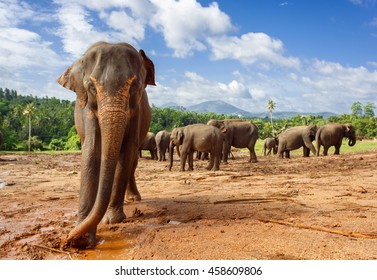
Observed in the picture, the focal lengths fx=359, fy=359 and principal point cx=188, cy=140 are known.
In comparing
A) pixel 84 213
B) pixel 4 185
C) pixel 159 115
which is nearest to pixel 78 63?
pixel 84 213

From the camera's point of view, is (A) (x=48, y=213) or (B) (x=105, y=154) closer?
(B) (x=105, y=154)

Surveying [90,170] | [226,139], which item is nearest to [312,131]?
[226,139]

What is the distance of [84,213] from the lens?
4.48m

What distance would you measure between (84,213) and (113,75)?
1.75 meters

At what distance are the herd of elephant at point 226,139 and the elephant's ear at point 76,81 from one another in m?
10.0

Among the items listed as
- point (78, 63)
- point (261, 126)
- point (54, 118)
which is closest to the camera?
point (78, 63)

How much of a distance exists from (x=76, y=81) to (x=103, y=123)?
1144 millimetres

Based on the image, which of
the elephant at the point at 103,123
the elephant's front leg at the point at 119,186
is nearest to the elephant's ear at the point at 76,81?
the elephant at the point at 103,123

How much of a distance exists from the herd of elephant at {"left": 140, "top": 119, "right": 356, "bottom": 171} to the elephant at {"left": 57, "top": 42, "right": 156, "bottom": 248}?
388 inches

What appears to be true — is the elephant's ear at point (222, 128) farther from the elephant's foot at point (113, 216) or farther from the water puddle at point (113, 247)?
the water puddle at point (113, 247)

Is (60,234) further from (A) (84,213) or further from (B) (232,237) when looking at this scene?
(B) (232,237)

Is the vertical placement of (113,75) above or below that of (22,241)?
above

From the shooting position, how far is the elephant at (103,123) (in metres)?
4.17

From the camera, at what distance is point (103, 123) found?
4.28m
